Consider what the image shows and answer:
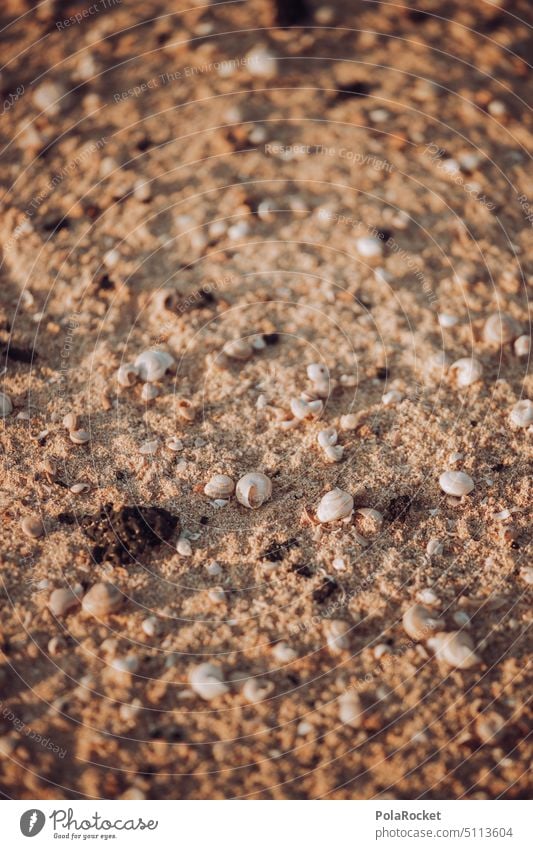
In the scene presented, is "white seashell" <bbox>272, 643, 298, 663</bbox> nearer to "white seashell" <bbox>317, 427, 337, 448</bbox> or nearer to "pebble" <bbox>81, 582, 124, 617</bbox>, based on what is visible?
"pebble" <bbox>81, 582, 124, 617</bbox>

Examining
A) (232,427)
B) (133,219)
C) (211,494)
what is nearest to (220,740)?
(211,494)

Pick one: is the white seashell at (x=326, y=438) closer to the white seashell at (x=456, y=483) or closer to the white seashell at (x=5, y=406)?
the white seashell at (x=456, y=483)

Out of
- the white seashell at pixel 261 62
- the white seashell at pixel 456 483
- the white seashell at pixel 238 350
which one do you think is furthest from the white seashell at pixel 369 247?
the white seashell at pixel 456 483

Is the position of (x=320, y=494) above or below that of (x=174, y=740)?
above

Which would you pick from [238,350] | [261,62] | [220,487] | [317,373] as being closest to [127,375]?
[238,350]

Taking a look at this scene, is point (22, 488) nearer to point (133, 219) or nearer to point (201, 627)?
point (201, 627)
